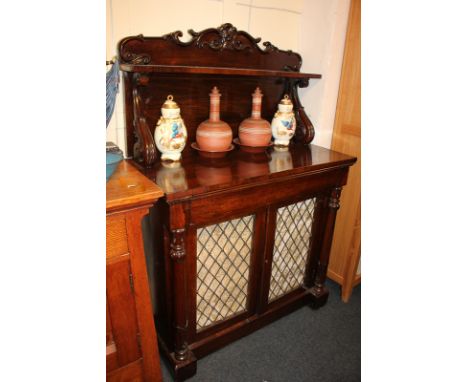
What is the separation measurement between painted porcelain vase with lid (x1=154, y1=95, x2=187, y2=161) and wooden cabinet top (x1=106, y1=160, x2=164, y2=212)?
9.5 inches

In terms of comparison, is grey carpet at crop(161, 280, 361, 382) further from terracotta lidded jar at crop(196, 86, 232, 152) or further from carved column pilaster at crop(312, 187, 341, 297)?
terracotta lidded jar at crop(196, 86, 232, 152)

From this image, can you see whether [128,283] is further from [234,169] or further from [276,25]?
[276,25]

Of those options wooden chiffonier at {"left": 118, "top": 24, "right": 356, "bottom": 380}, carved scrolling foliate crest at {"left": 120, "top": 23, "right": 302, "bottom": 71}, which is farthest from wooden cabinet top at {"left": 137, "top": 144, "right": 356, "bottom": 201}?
carved scrolling foliate crest at {"left": 120, "top": 23, "right": 302, "bottom": 71}

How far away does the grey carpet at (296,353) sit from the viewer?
155 centimetres

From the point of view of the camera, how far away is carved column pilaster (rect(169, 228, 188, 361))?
1203 mm

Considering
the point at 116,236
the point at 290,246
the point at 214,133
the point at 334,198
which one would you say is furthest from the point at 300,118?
the point at 116,236

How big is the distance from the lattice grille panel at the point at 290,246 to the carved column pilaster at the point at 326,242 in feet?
0.32

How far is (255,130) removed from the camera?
157 cm

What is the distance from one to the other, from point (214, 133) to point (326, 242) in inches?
35.2

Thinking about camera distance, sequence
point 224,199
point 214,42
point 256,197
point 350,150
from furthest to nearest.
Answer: point 350,150 → point 214,42 → point 256,197 → point 224,199

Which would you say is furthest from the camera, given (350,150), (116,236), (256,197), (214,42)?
(350,150)

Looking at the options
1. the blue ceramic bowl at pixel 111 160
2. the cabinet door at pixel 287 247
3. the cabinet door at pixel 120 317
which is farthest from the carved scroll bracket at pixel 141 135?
the cabinet door at pixel 287 247

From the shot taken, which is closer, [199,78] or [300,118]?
[199,78]
